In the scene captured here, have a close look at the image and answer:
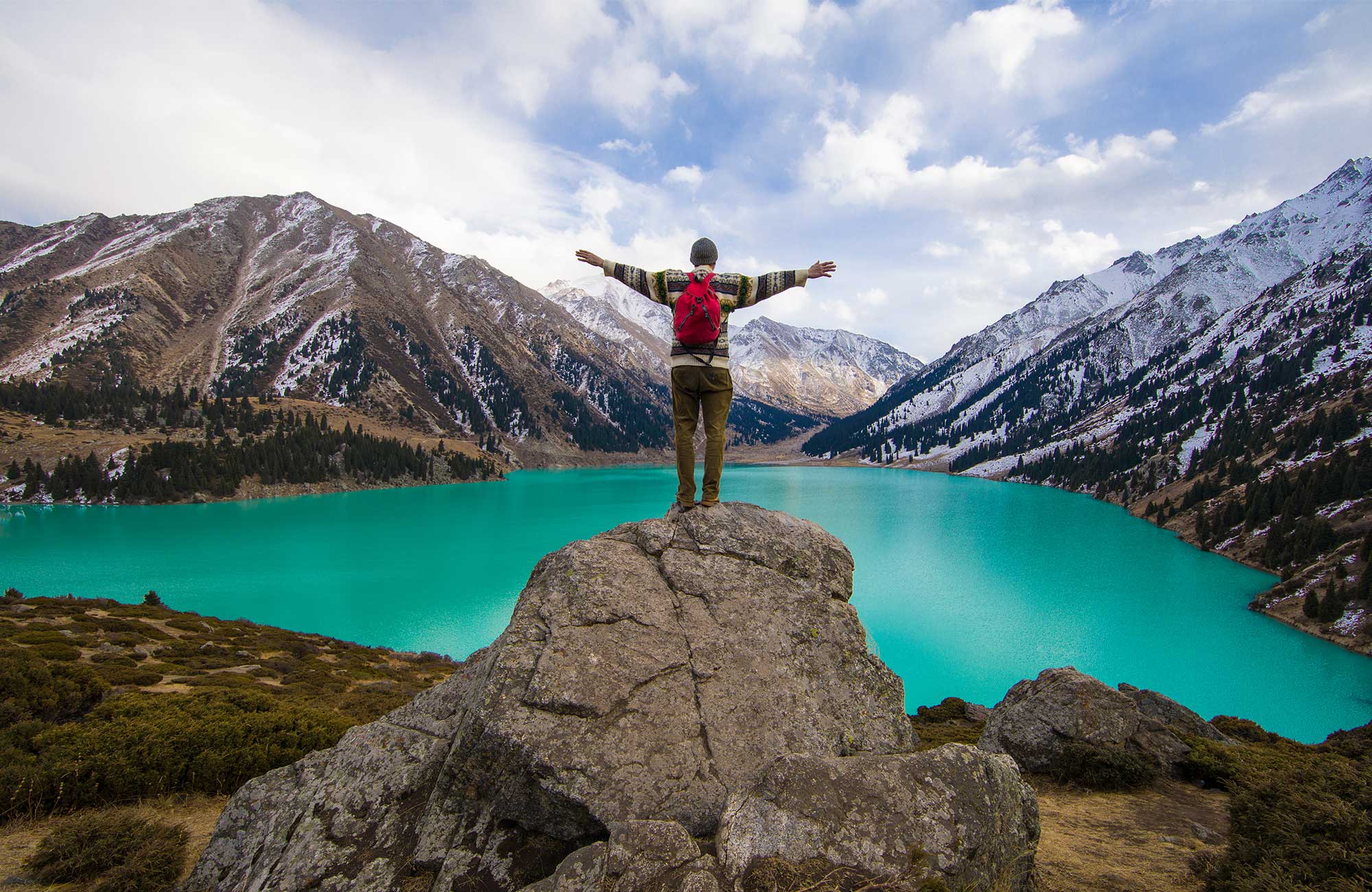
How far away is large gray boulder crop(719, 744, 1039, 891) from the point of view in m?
4.14

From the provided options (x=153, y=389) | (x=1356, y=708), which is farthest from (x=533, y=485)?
(x=1356, y=708)

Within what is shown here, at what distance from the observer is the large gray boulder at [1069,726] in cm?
1346

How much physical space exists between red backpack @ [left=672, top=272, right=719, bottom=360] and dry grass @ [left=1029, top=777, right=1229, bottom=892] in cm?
728

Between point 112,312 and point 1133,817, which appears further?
point 112,312

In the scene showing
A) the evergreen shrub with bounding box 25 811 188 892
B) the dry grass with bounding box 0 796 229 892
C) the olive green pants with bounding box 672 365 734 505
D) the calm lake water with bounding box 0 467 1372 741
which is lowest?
the calm lake water with bounding box 0 467 1372 741

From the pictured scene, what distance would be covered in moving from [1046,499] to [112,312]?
276 m

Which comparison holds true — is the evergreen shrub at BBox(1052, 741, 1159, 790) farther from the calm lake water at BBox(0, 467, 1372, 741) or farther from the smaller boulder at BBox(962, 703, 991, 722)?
the calm lake water at BBox(0, 467, 1372, 741)

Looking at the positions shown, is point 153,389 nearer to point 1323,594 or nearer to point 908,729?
point 908,729

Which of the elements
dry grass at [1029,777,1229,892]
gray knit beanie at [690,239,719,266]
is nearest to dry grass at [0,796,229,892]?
gray knit beanie at [690,239,719,266]

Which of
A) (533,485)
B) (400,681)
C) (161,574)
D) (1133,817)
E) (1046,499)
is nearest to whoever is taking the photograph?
(1133,817)

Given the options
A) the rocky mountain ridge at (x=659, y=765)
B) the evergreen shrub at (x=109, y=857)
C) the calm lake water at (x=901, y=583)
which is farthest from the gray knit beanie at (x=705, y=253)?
the calm lake water at (x=901, y=583)

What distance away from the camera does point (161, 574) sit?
51188 mm

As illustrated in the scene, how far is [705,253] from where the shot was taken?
732cm

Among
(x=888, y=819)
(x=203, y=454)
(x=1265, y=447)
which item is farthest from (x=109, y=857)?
(x=1265, y=447)
